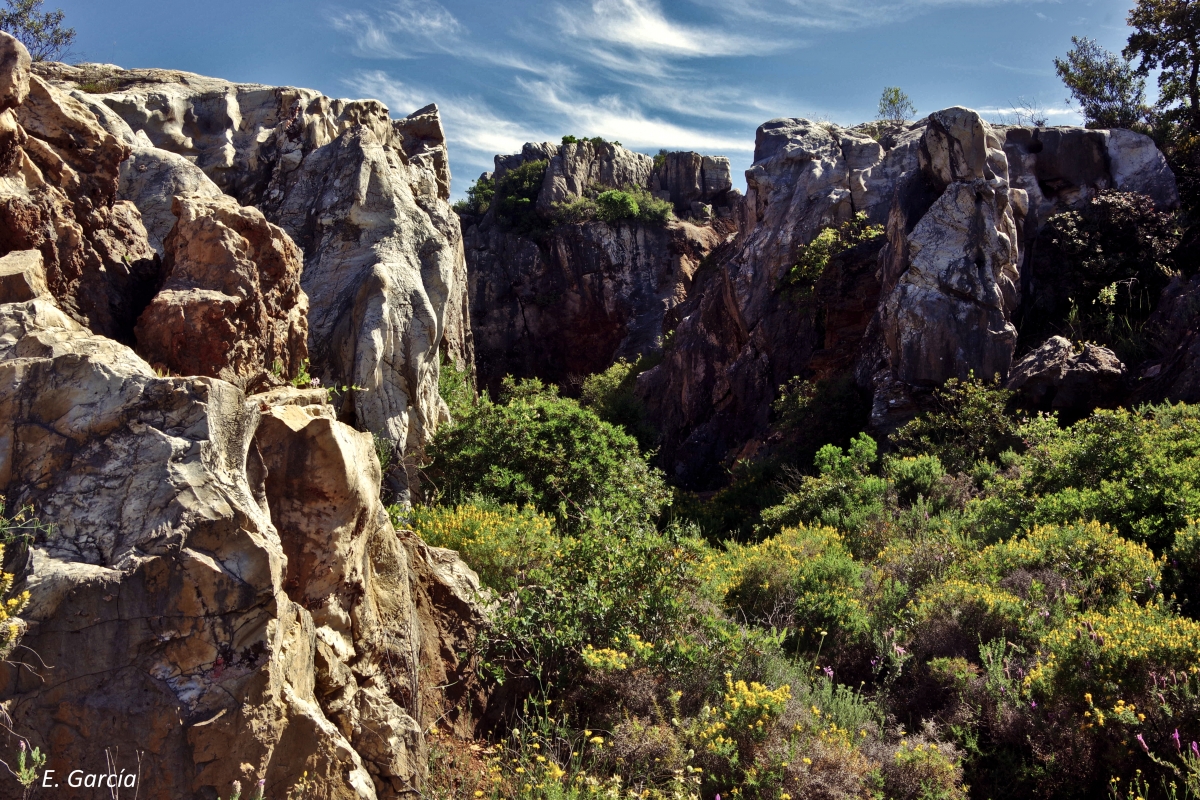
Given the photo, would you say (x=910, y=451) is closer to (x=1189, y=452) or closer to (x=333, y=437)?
(x=1189, y=452)

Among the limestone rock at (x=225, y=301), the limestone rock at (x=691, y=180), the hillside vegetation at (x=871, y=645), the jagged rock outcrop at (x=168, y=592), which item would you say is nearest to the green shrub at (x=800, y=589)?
the hillside vegetation at (x=871, y=645)

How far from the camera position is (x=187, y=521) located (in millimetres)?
3459

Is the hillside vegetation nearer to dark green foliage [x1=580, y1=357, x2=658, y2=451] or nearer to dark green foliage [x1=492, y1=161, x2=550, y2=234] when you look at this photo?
dark green foliage [x1=580, y1=357, x2=658, y2=451]

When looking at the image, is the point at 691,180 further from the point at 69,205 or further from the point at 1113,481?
the point at 69,205

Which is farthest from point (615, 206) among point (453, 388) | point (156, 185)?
point (156, 185)

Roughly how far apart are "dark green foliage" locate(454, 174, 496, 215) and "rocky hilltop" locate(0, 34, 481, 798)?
3738 cm

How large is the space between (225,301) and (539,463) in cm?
629

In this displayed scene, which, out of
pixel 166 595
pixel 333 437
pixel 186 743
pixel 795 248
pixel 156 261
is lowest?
pixel 186 743

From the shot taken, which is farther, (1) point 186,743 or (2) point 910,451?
(2) point 910,451

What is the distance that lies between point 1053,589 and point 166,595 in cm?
689

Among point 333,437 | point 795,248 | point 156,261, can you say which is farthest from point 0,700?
point 795,248

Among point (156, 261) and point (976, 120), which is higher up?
point (976, 120)

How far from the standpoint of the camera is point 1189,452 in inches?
334

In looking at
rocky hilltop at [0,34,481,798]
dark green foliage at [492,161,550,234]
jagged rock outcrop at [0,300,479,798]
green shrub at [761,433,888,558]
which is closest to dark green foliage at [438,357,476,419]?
green shrub at [761,433,888,558]
